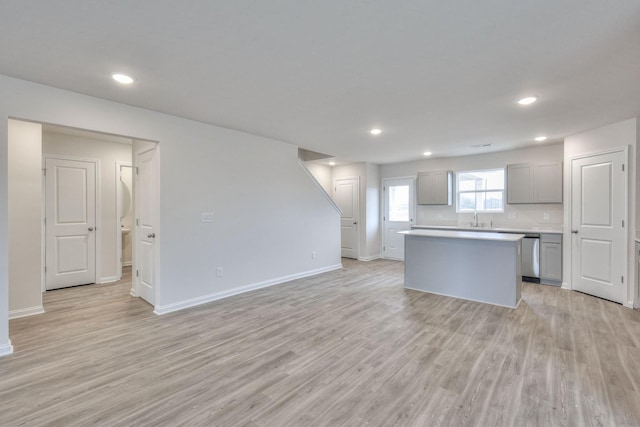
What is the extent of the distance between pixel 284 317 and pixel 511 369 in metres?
2.24

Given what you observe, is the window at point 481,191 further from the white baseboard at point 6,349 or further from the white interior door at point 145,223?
the white baseboard at point 6,349

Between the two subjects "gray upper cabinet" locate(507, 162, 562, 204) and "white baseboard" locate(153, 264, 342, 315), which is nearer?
"white baseboard" locate(153, 264, 342, 315)

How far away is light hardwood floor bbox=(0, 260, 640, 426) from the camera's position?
5.98 ft

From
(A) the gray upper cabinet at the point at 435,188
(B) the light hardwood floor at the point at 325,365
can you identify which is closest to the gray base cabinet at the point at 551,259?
(B) the light hardwood floor at the point at 325,365

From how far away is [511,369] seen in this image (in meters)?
2.30

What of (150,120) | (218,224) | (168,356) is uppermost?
(150,120)

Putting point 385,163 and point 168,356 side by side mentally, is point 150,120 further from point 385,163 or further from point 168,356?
point 385,163

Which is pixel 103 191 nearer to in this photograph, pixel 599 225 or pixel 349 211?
pixel 349 211

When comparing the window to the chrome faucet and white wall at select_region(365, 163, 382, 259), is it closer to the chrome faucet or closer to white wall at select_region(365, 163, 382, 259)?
the chrome faucet

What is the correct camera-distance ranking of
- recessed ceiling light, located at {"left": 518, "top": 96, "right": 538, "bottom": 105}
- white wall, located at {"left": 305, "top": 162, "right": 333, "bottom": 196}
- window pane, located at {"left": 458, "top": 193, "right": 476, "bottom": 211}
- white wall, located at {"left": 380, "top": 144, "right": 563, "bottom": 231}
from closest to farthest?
recessed ceiling light, located at {"left": 518, "top": 96, "right": 538, "bottom": 105} → white wall, located at {"left": 380, "top": 144, "right": 563, "bottom": 231} → window pane, located at {"left": 458, "top": 193, "right": 476, "bottom": 211} → white wall, located at {"left": 305, "top": 162, "right": 333, "bottom": 196}

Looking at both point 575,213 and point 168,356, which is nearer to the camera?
point 168,356

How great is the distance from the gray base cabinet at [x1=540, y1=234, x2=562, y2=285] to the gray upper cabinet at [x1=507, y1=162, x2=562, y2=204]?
29.2 inches

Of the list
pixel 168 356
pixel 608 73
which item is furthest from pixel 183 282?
pixel 608 73

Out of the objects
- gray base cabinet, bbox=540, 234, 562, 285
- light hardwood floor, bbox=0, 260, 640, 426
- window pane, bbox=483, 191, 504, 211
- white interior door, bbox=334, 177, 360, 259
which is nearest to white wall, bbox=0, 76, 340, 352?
light hardwood floor, bbox=0, 260, 640, 426
